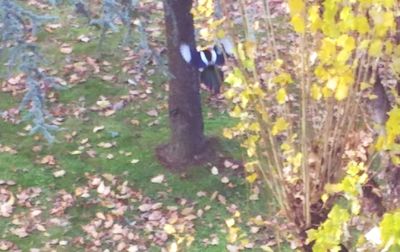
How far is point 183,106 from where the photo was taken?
6.21 metres

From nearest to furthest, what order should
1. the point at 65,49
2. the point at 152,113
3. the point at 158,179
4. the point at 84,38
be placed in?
1. the point at 158,179
2. the point at 152,113
3. the point at 65,49
4. the point at 84,38

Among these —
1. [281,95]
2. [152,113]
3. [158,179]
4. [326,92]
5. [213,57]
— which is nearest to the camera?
[326,92]

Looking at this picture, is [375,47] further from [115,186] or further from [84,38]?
[84,38]

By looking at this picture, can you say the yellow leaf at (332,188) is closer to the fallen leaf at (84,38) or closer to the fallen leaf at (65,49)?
the fallen leaf at (65,49)

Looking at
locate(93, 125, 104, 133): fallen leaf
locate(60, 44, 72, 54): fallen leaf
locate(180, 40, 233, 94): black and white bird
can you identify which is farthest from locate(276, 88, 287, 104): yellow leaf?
locate(60, 44, 72, 54): fallen leaf

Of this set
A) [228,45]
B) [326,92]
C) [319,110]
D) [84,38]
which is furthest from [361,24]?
[84,38]

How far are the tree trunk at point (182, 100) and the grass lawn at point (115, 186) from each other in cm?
15

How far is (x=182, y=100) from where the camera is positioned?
6.19m

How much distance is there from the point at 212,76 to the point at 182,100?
31 centimetres

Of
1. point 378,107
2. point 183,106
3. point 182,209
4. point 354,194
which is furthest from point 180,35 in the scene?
point 354,194

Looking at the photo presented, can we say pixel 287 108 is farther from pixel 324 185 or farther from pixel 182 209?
Answer: pixel 182 209

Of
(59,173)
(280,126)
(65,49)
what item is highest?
(65,49)

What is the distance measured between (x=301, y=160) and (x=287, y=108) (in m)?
0.24

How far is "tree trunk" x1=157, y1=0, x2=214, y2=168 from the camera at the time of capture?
19.4 ft
